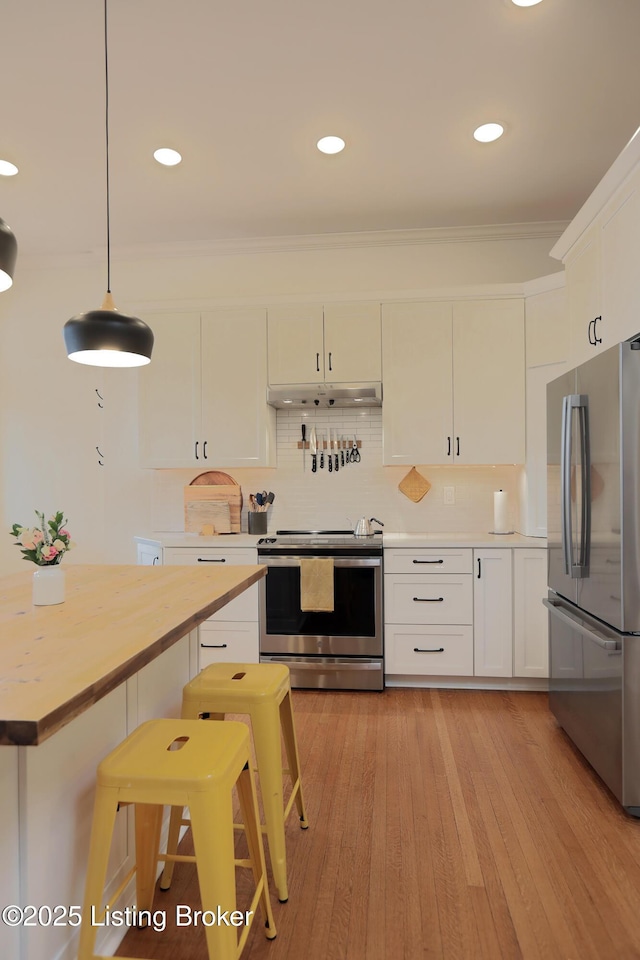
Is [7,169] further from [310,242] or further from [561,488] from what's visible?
[561,488]

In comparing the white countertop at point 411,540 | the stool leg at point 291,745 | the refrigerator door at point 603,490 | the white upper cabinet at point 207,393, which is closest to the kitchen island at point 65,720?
the stool leg at point 291,745

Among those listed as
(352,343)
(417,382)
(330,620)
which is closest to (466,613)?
(330,620)

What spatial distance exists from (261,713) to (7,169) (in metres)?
3.40

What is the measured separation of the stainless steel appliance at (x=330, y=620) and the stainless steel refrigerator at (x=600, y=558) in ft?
3.71

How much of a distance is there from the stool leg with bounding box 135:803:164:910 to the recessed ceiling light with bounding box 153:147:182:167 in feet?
10.3

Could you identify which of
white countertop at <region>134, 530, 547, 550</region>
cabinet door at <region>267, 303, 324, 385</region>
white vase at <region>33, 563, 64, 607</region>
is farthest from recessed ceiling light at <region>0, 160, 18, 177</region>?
white vase at <region>33, 563, 64, 607</region>

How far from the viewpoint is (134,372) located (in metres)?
4.64

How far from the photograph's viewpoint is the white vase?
1930 millimetres

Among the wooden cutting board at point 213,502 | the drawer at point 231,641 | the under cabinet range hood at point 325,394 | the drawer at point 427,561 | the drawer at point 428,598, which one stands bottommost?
the drawer at point 231,641

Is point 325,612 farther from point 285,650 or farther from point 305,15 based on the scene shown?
point 305,15

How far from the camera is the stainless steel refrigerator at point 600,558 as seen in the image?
228cm

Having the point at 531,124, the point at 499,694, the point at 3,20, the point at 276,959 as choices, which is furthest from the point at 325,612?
the point at 3,20

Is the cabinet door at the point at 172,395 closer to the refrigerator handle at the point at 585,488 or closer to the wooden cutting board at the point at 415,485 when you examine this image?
the wooden cutting board at the point at 415,485

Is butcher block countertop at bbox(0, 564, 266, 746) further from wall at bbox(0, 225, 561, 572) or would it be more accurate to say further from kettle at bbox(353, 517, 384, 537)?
wall at bbox(0, 225, 561, 572)
